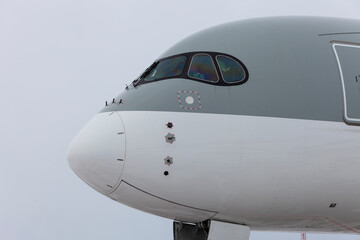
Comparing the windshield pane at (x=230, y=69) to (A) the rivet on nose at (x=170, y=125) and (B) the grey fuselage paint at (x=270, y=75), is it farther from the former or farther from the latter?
(A) the rivet on nose at (x=170, y=125)

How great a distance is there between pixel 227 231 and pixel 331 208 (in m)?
1.83

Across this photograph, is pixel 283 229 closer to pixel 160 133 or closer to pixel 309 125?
pixel 309 125

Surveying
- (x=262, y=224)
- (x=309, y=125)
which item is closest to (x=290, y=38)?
(x=309, y=125)

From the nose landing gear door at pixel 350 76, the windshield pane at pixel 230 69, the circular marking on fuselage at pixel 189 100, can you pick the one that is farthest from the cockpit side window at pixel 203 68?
the nose landing gear door at pixel 350 76

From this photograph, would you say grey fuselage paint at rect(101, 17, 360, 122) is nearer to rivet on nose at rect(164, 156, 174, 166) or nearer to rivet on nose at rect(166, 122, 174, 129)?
rivet on nose at rect(166, 122, 174, 129)

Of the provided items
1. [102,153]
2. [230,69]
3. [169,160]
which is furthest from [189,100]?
[102,153]

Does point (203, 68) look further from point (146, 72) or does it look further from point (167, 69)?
point (146, 72)

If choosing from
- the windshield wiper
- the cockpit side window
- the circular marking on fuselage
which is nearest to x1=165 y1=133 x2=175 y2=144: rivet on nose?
the circular marking on fuselage

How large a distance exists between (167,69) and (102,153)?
2014 millimetres

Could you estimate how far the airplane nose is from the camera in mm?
9266

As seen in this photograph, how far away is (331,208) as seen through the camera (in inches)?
406

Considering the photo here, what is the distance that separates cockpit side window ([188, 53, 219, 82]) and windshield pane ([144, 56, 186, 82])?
0.67ft

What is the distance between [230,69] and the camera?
1009cm

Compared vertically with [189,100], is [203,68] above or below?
above
